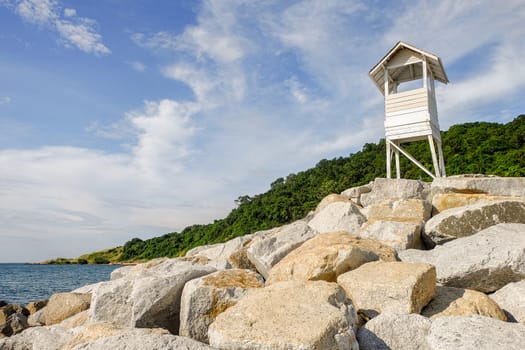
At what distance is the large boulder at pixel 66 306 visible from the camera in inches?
396

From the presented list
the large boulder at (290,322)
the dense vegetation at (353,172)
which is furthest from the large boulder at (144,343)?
the dense vegetation at (353,172)

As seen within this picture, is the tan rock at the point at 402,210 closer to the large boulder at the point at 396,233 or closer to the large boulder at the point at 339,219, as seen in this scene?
the large boulder at the point at 339,219

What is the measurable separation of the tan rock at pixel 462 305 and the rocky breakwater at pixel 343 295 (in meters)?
0.01

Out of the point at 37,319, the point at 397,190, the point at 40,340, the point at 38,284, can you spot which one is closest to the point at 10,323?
the point at 37,319

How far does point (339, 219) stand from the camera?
9.96 m

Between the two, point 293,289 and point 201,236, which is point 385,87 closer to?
point 293,289

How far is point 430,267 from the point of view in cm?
568

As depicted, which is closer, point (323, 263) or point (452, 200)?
point (323, 263)

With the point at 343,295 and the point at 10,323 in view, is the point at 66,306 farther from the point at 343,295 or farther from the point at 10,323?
the point at 343,295

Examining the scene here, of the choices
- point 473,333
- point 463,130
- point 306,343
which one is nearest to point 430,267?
point 473,333

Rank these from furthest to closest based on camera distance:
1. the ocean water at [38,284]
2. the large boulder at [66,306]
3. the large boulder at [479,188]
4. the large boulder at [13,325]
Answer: the ocean water at [38,284], the large boulder at [13,325], the large boulder at [479,188], the large boulder at [66,306]

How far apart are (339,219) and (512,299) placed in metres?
4.56

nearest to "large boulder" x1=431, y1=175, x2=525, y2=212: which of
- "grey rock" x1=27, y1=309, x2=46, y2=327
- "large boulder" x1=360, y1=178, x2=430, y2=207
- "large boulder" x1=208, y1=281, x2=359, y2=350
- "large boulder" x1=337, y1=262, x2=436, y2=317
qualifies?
"large boulder" x1=360, y1=178, x2=430, y2=207

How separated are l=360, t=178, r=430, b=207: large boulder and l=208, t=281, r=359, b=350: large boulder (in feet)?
25.1
